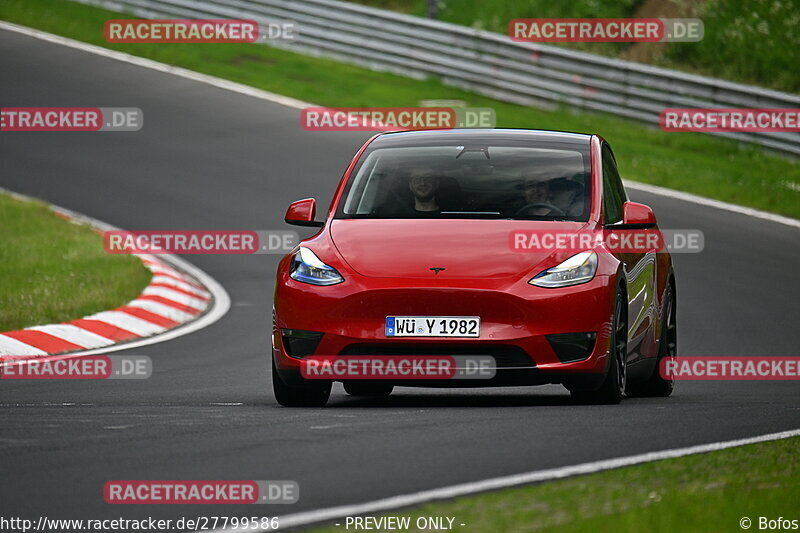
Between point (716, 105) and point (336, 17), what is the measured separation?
300 inches

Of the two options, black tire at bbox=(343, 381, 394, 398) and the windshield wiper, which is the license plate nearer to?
black tire at bbox=(343, 381, 394, 398)

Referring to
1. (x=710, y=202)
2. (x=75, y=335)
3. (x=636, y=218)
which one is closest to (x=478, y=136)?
(x=636, y=218)

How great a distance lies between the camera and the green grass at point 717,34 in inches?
1126

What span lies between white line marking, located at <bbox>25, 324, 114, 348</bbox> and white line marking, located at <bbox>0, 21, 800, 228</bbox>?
1022 cm

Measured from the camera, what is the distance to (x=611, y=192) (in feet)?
33.7

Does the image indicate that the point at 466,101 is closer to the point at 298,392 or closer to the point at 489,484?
the point at 298,392

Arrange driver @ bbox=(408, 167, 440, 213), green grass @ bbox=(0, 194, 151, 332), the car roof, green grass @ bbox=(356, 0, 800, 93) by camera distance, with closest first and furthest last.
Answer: driver @ bbox=(408, 167, 440, 213) → the car roof → green grass @ bbox=(0, 194, 151, 332) → green grass @ bbox=(356, 0, 800, 93)

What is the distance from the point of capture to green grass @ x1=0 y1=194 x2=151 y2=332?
14.5m

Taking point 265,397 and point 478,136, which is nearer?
point 265,397

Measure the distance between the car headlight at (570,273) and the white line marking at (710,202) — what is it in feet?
39.4

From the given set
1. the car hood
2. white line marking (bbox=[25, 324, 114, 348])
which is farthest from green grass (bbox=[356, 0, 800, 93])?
the car hood

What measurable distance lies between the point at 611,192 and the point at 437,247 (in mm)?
1685

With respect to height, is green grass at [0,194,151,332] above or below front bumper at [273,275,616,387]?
below

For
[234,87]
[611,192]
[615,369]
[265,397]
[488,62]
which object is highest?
[488,62]
